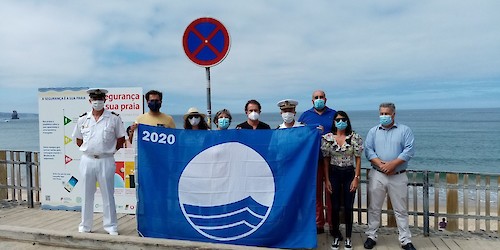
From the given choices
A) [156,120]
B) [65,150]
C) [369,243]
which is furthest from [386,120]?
[65,150]

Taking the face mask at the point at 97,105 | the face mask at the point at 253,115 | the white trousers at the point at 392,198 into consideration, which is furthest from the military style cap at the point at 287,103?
the face mask at the point at 97,105

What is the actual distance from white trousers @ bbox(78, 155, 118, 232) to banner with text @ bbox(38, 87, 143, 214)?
1.23 meters

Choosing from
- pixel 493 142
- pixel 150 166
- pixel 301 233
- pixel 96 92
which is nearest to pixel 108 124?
pixel 96 92

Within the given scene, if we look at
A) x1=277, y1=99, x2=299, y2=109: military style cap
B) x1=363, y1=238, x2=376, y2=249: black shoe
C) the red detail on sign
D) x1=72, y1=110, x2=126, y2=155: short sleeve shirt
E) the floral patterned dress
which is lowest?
x1=363, y1=238, x2=376, y2=249: black shoe

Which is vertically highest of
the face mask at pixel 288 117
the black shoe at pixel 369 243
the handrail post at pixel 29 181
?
the face mask at pixel 288 117

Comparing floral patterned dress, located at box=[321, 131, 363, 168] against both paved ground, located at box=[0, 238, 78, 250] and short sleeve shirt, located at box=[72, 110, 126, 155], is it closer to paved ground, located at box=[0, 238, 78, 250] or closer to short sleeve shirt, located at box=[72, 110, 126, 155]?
short sleeve shirt, located at box=[72, 110, 126, 155]

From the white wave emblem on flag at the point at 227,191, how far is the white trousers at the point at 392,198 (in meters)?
1.33

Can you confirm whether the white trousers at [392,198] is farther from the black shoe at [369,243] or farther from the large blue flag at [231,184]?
the large blue flag at [231,184]

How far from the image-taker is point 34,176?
6844mm

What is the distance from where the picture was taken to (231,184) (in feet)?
14.9

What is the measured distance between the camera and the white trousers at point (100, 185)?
16.0ft

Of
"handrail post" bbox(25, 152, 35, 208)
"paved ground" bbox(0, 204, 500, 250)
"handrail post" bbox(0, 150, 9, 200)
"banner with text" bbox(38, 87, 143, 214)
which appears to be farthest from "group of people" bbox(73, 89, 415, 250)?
"handrail post" bbox(0, 150, 9, 200)

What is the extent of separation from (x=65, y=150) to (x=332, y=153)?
4547 mm

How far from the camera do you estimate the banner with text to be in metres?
6.30
